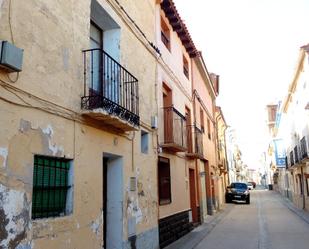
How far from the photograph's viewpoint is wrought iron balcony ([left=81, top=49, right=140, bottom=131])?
6245 millimetres

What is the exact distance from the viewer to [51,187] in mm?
5363

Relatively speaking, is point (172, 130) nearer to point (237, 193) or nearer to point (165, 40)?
point (165, 40)

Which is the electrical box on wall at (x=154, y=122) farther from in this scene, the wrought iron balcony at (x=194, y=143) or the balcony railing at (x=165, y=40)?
the wrought iron balcony at (x=194, y=143)

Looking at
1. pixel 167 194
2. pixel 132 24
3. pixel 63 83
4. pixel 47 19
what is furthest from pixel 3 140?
pixel 167 194

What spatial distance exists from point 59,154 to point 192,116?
A: 10877 millimetres

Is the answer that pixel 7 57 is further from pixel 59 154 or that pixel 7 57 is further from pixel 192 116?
pixel 192 116

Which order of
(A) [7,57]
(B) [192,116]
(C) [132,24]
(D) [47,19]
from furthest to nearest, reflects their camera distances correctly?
(B) [192,116] < (C) [132,24] < (D) [47,19] < (A) [7,57]

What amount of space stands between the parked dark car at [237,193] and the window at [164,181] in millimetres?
19721

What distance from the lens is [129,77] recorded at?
8383 mm

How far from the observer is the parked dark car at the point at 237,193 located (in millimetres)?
29547

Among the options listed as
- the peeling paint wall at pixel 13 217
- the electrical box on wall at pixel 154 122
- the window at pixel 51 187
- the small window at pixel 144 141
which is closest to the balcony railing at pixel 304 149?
the electrical box on wall at pixel 154 122

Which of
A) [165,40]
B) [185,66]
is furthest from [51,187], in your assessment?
[185,66]

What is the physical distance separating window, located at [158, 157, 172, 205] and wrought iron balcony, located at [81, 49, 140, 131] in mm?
2721

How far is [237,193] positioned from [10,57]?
90.0 ft
